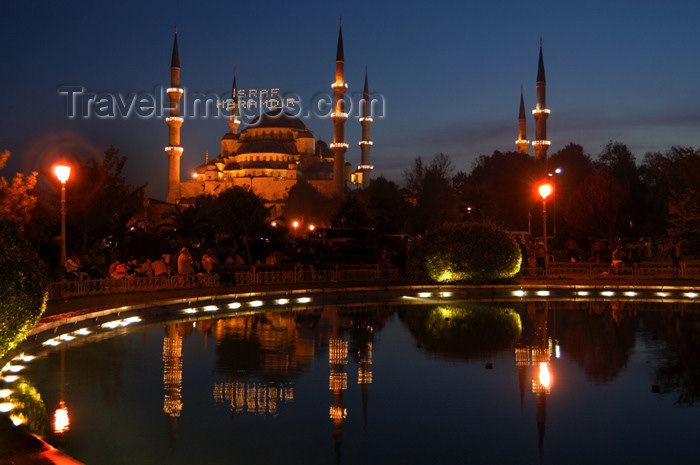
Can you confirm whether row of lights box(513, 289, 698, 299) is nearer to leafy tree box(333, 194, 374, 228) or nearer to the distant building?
leafy tree box(333, 194, 374, 228)

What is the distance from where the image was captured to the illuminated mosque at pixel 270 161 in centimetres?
6969

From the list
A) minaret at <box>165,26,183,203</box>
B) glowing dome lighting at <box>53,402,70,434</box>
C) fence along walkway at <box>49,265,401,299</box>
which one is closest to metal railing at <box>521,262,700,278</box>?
fence along walkway at <box>49,265,401,299</box>

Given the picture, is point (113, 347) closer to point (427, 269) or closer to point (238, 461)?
point (238, 461)

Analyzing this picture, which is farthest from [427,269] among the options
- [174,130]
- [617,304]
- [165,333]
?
[174,130]

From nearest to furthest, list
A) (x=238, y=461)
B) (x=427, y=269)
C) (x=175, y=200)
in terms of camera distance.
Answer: (x=238, y=461)
(x=427, y=269)
(x=175, y=200)

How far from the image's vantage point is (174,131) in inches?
2584

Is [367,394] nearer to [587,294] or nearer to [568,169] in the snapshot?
[587,294]

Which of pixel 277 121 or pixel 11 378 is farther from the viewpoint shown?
pixel 277 121

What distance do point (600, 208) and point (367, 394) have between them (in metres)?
32.7

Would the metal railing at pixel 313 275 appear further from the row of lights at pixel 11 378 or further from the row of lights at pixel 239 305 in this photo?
the row of lights at pixel 11 378

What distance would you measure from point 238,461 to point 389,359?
4077 millimetres

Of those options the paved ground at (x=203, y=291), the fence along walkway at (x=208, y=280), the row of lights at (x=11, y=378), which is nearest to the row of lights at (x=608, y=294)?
the paved ground at (x=203, y=291)

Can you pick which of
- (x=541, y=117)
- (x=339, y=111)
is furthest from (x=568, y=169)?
(x=339, y=111)

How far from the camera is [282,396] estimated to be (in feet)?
21.6
